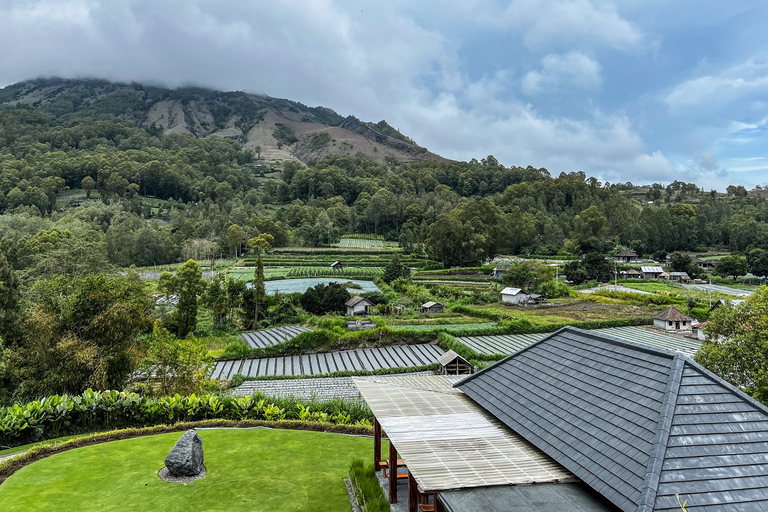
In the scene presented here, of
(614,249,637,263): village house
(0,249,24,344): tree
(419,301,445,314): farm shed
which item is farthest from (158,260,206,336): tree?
(614,249,637,263): village house

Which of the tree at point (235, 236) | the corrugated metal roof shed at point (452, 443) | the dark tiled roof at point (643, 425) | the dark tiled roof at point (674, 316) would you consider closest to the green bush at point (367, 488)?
the corrugated metal roof shed at point (452, 443)

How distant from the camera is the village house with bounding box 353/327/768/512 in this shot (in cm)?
575

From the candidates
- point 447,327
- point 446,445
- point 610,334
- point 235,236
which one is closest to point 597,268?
point 610,334

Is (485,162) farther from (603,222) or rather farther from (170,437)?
(170,437)

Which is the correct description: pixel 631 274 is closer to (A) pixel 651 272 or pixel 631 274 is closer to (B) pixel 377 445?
(A) pixel 651 272

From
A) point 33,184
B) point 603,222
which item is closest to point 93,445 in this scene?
point 603,222

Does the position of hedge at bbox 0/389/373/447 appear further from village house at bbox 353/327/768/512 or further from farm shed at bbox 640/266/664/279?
farm shed at bbox 640/266/664/279

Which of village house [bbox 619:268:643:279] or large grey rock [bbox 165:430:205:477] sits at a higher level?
large grey rock [bbox 165:430:205:477]

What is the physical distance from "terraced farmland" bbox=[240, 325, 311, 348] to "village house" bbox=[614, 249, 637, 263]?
198ft

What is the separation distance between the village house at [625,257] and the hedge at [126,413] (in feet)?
235

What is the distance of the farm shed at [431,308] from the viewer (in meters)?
41.9

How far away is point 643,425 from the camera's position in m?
6.56

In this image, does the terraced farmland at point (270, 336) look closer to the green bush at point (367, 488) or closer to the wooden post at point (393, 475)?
the green bush at point (367, 488)

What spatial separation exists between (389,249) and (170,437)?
6654 cm
